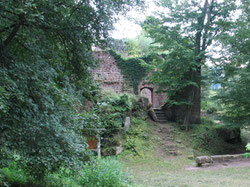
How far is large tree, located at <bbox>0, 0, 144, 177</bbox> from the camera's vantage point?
2775 millimetres

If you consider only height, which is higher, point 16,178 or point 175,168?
point 16,178

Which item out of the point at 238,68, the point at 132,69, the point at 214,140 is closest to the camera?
the point at 238,68

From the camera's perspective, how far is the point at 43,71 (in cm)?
304

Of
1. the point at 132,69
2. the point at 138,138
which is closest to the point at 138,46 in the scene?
the point at 132,69

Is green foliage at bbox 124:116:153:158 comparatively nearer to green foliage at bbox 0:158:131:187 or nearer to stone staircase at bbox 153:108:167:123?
stone staircase at bbox 153:108:167:123

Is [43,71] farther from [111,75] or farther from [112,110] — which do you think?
[111,75]

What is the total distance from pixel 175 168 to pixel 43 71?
6.84m

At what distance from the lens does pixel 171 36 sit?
1210cm

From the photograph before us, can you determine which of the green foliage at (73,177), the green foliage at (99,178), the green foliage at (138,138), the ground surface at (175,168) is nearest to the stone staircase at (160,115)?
the ground surface at (175,168)

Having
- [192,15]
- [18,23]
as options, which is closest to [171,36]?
[192,15]

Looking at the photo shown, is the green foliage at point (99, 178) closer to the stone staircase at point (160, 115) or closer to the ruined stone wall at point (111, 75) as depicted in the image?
the stone staircase at point (160, 115)

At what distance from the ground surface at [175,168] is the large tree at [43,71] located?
122 inches

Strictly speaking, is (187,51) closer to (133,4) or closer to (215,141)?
(215,141)

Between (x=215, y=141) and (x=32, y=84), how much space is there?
1119 cm
